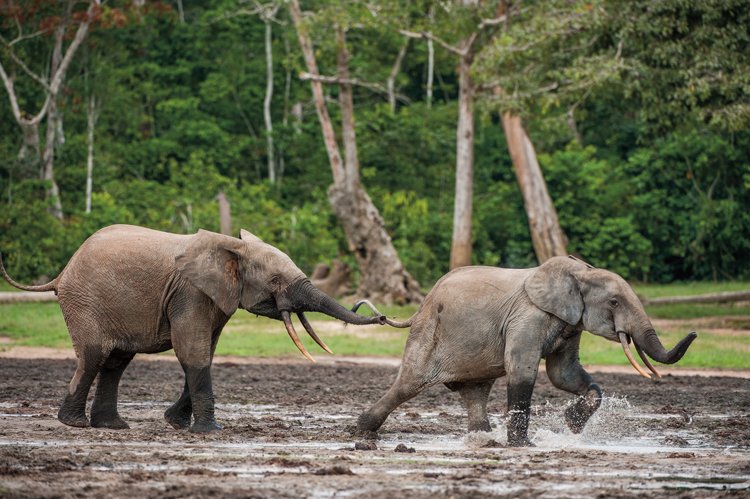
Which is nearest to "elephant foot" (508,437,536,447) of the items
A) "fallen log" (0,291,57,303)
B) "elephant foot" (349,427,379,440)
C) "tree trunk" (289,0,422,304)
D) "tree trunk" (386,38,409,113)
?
"elephant foot" (349,427,379,440)

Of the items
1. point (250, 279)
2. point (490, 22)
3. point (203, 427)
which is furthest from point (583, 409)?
point (490, 22)

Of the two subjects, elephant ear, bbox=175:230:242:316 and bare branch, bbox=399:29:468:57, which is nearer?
elephant ear, bbox=175:230:242:316

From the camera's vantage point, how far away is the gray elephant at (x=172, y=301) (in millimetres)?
12273

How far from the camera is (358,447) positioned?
37.0ft

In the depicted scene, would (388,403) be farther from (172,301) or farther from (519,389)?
(172,301)

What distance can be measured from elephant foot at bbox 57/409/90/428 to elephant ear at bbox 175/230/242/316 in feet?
5.49

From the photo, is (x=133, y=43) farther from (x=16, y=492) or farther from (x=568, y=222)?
(x=16, y=492)

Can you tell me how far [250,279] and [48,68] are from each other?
28283 mm

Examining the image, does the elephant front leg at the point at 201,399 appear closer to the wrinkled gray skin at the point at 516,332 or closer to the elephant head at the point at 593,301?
the wrinkled gray skin at the point at 516,332

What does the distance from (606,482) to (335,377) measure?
9884 mm

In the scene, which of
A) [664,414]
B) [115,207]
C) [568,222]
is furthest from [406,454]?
[568,222]

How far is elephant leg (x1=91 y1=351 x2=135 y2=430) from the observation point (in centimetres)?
1270

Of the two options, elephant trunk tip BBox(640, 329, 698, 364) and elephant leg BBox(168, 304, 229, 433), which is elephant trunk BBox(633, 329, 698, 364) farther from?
elephant leg BBox(168, 304, 229, 433)

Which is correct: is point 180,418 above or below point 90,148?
below
